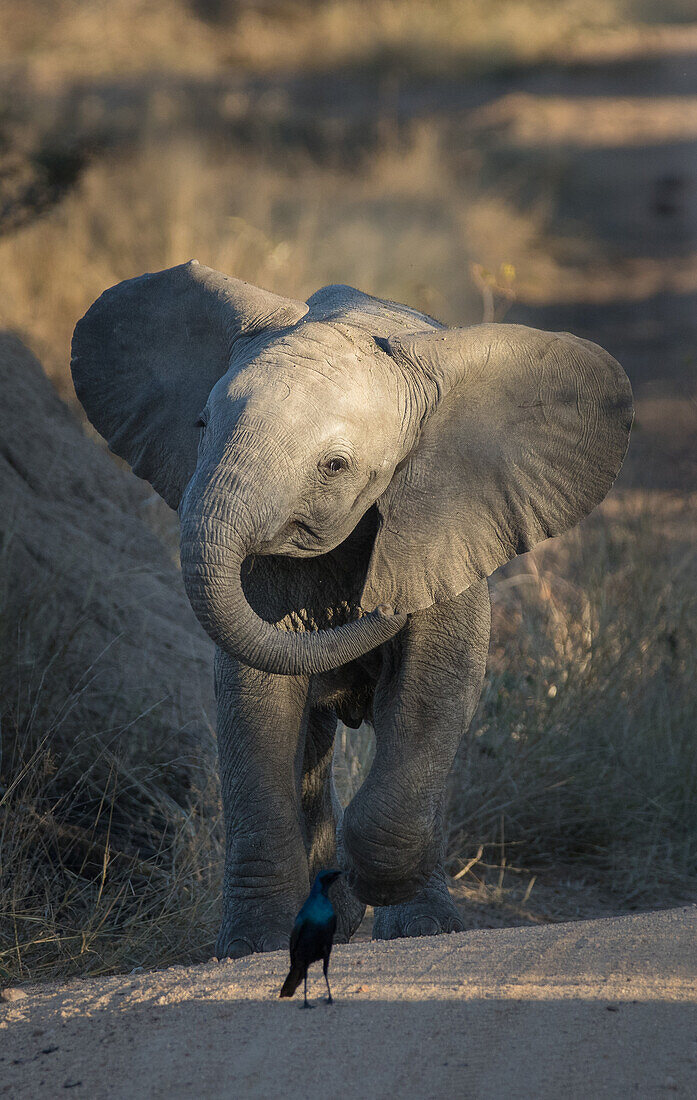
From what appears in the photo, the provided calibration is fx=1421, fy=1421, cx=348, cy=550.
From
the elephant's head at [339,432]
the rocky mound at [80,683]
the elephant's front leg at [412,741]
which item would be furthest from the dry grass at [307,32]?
the elephant's front leg at [412,741]

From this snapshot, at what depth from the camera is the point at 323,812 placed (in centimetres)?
471

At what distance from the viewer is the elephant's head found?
11.0 ft

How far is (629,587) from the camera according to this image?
24.6 ft

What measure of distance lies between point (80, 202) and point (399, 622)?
9.77 meters

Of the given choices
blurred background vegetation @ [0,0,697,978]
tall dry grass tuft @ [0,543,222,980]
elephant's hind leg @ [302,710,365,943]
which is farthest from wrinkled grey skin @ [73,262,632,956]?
blurred background vegetation @ [0,0,697,978]

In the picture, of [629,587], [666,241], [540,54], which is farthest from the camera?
[540,54]

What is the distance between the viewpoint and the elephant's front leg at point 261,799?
4.01 meters

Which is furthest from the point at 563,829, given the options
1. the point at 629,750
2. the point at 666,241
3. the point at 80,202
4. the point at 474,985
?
the point at 666,241

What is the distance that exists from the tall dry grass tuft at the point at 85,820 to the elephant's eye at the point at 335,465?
1.72 metres

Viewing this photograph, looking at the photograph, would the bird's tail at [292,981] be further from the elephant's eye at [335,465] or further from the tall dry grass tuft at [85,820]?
the tall dry grass tuft at [85,820]

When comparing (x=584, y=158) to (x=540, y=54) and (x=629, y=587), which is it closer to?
(x=540, y=54)

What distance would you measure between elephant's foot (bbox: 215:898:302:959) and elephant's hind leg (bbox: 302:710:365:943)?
45 centimetres

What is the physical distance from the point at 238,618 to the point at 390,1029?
3.24 feet

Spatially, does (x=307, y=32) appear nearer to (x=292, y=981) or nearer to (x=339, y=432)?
(x=339, y=432)
